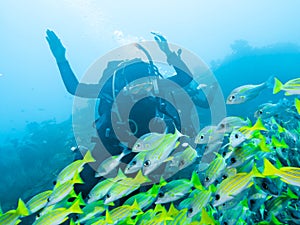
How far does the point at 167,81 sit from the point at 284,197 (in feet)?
11.3

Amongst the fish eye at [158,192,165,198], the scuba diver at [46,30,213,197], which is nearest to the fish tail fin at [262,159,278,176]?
the fish eye at [158,192,165,198]

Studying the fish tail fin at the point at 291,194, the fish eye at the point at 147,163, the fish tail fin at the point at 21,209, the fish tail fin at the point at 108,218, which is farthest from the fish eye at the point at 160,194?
the fish tail fin at the point at 21,209

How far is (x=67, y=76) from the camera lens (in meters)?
5.84

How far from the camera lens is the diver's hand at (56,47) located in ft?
19.5

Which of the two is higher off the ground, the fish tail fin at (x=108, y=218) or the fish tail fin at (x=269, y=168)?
the fish tail fin at (x=269, y=168)

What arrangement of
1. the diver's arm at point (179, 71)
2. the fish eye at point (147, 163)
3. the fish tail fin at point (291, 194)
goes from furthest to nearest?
1. the diver's arm at point (179, 71)
2. the fish eye at point (147, 163)
3. the fish tail fin at point (291, 194)

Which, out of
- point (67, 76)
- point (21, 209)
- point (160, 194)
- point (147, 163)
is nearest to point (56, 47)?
point (67, 76)

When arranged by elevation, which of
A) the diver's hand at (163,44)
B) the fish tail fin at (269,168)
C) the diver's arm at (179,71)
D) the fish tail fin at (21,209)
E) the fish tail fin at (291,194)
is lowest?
the fish tail fin at (291,194)

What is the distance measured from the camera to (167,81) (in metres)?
5.68

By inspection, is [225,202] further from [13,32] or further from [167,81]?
[13,32]

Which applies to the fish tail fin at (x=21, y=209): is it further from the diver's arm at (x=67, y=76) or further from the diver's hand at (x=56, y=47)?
the diver's hand at (x=56, y=47)

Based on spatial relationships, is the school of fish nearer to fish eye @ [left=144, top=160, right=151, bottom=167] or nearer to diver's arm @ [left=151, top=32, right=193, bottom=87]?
fish eye @ [left=144, top=160, right=151, bottom=167]

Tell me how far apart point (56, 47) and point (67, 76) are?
2.44 ft

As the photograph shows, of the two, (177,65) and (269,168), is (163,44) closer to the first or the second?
(177,65)
